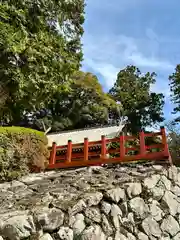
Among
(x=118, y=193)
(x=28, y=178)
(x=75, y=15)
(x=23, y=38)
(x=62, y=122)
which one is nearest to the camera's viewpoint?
(x=118, y=193)

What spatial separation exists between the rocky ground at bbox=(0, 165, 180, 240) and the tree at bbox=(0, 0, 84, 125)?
3154mm

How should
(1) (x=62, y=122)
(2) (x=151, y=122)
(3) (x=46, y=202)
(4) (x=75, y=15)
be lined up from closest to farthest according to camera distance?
1. (3) (x=46, y=202)
2. (4) (x=75, y=15)
3. (1) (x=62, y=122)
4. (2) (x=151, y=122)

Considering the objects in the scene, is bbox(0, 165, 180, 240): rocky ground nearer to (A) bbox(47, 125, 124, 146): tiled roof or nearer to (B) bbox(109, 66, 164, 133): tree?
(A) bbox(47, 125, 124, 146): tiled roof

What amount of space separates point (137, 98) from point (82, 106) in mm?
7060

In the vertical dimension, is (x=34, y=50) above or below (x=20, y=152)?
above

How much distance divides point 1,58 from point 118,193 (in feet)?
17.3

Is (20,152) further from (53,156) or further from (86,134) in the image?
(86,134)

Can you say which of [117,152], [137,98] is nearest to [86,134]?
[117,152]

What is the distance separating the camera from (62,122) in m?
20.4

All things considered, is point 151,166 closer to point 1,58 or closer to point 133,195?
point 133,195

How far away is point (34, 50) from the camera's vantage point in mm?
8469

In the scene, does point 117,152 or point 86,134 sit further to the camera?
point 86,134

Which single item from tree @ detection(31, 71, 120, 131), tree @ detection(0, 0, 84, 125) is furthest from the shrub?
tree @ detection(31, 71, 120, 131)

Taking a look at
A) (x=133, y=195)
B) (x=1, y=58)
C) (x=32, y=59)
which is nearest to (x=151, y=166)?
(x=133, y=195)
